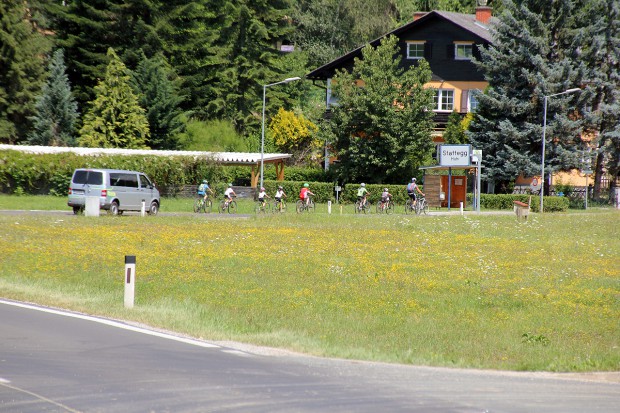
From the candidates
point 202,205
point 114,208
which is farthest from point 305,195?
point 114,208

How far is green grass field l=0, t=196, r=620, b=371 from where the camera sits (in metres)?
13.2

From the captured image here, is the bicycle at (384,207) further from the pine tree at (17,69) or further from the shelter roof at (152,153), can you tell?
the pine tree at (17,69)

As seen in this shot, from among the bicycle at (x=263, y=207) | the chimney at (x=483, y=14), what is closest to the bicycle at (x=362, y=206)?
the bicycle at (x=263, y=207)

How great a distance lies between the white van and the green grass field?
15.1ft

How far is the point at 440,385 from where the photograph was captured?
360 inches

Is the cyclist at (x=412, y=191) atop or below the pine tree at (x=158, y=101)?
below

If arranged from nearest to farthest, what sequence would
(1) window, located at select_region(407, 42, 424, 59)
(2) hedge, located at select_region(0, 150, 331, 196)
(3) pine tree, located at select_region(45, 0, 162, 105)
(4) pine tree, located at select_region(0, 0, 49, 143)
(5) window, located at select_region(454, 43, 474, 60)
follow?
(2) hedge, located at select_region(0, 150, 331, 196) < (4) pine tree, located at select_region(0, 0, 49, 143) < (3) pine tree, located at select_region(45, 0, 162, 105) < (5) window, located at select_region(454, 43, 474, 60) < (1) window, located at select_region(407, 42, 424, 59)

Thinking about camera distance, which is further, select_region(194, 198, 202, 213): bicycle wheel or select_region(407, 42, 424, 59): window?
select_region(407, 42, 424, 59): window

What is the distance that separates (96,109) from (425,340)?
5544 cm

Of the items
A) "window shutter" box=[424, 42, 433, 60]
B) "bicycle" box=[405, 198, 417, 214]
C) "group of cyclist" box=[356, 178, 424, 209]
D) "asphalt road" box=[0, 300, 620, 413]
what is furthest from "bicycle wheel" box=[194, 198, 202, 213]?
"asphalt road" box=[0, 300, 620, 413]

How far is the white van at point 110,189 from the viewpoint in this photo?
38.0 meters

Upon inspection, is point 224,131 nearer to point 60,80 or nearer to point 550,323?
point 60,80

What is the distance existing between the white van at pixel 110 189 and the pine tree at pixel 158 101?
29195 millimetres

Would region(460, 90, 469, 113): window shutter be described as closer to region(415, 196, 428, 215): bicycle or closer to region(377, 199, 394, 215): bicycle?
region(377, 199, 394, 215): bicycle
